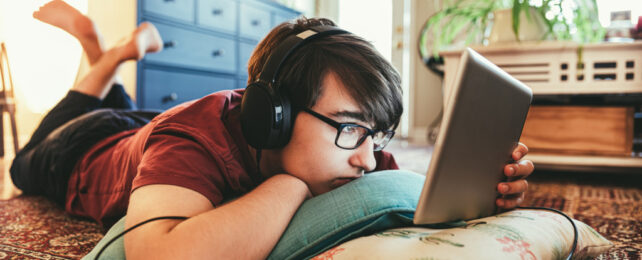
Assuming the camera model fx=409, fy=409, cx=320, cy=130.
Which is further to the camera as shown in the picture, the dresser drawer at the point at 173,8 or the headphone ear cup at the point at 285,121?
the dresser drawer at the point at 173,8

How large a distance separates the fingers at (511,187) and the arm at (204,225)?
1.00ft

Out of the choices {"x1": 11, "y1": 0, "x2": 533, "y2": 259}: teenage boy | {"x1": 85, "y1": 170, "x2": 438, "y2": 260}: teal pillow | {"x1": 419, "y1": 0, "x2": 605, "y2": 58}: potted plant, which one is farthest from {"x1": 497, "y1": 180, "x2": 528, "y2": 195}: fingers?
{"x1": 419, "y1": 0, "x2": 605, "y2": 58}: potted plant

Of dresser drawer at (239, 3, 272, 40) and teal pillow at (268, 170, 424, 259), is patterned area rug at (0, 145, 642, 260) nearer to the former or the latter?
teal pillow at (268, 170, 424, 259)

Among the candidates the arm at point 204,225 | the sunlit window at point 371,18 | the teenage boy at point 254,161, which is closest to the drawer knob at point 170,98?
the teenage boy at point 254,161

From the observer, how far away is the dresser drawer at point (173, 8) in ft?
6.93

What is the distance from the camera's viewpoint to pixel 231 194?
2.18 ft

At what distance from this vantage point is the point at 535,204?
3.80 ft

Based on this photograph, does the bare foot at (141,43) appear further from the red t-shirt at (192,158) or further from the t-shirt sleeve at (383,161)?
the t-shirt sleeve at (383,161)

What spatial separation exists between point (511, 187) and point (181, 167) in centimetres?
48

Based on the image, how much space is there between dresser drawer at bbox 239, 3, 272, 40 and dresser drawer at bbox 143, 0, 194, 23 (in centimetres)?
40

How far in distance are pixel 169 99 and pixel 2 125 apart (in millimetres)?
934

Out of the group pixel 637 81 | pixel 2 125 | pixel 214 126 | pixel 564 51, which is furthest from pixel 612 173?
pixel 2 125

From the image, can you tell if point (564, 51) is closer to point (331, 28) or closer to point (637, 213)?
point (637, 213)

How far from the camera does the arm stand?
1.47 feet
